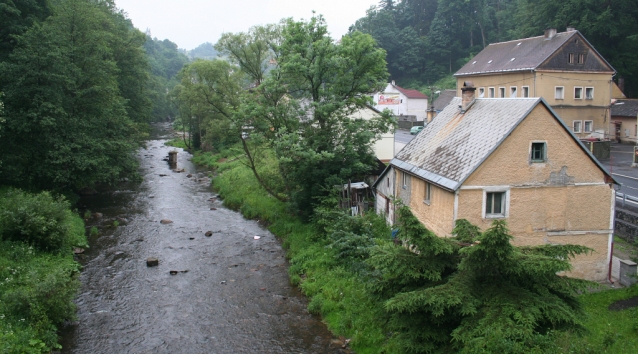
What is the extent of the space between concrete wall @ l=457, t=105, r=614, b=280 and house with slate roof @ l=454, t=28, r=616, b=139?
89.4 feet

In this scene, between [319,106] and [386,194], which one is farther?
[319,106]

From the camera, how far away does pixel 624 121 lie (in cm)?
4209

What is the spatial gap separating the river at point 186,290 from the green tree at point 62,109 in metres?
3.47

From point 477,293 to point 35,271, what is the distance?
14.2m

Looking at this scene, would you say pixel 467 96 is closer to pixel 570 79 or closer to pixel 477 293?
pixel 477 293

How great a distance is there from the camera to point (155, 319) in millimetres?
15555

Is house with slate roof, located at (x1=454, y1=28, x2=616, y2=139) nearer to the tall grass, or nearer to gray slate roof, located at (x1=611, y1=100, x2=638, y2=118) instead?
gray slate roof, located at (x1=611, y1=100, x2=638, y2=118)

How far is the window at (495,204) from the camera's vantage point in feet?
49.8

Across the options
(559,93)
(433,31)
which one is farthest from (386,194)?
(433,31)

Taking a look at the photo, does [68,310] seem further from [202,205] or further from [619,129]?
[619,129]

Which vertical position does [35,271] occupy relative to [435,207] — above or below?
below

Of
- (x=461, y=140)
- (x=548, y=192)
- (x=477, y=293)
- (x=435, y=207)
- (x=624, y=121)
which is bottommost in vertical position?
(x=477, y=293)

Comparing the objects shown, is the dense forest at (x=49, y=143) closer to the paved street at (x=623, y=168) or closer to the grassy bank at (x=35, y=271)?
the grassy bank at (x=35, y=271)

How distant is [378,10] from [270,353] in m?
95.8
